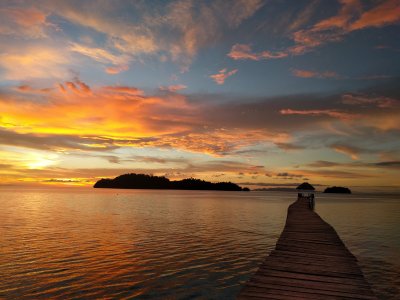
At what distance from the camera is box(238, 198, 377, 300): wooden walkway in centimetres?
912

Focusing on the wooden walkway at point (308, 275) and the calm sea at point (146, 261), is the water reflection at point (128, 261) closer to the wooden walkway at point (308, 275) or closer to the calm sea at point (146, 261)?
the calm sea at point (146, 261)

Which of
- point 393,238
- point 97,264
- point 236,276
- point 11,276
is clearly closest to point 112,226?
point 97,264

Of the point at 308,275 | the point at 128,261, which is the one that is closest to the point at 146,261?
the point at 128,261

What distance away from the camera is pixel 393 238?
103 ft

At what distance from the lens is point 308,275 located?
11.0m

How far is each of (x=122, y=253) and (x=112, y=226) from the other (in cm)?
1516

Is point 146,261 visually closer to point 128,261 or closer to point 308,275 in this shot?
point 128,261

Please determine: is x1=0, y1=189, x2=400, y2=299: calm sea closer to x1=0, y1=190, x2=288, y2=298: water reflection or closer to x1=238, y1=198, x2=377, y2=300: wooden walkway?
x1=0, y1=190, x2=288, y2=298: water reflection

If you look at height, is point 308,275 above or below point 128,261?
above

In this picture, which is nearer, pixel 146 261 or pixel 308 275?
pixel 308 275

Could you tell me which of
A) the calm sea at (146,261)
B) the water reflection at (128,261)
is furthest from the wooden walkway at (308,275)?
the water reflection at (128,261)

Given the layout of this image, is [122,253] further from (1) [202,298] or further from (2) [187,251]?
(1) [202,298]

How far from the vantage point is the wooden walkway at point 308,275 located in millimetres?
9125

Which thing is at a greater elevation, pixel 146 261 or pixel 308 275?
pixel 308 275
